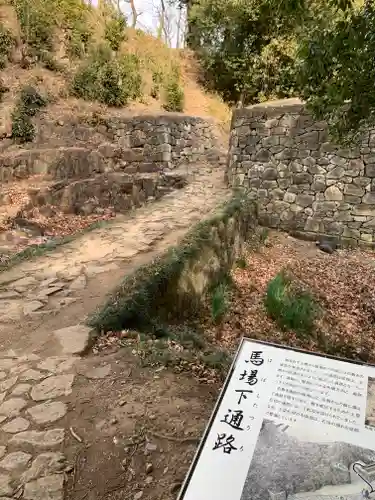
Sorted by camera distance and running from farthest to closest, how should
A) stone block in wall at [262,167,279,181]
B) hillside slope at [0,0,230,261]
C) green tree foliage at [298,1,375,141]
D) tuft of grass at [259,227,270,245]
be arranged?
hillside slope at [0,0,230,261]
stone block in wall at [262,167,279,181]
tuft of grass at [259,227,270,245]
green tree foliage at [298,1,375,141]

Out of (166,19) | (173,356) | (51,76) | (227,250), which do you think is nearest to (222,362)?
(173,356)

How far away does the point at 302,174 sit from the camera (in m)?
6.96

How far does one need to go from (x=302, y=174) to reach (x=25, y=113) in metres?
6.44

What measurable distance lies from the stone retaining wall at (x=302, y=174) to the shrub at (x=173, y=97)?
183 inches

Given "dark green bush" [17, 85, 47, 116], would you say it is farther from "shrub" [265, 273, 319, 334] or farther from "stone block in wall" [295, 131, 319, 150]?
"shrub" [265, 273, 319, 334]

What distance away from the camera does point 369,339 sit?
5.01 meters

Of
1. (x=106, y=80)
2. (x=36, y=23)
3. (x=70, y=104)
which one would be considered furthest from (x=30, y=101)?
(x=36, y=23)

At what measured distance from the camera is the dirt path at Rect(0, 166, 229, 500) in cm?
189

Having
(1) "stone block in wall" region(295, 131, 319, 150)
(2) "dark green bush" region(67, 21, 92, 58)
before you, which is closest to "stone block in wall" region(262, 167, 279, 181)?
(1) "stone block in wall" region(295, 131, 319, 150)

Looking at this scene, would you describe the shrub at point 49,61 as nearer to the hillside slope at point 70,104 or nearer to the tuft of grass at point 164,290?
the hillside slope at point 70,104

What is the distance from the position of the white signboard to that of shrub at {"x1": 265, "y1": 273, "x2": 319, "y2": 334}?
10.1 ft

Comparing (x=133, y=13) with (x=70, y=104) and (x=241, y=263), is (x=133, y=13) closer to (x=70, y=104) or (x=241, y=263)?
(x=70, y=104)

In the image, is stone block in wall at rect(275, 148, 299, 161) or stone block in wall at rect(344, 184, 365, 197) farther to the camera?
stone block in wall at rect(275, 148, 299, 161)

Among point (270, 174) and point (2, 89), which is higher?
point (2, 89)
